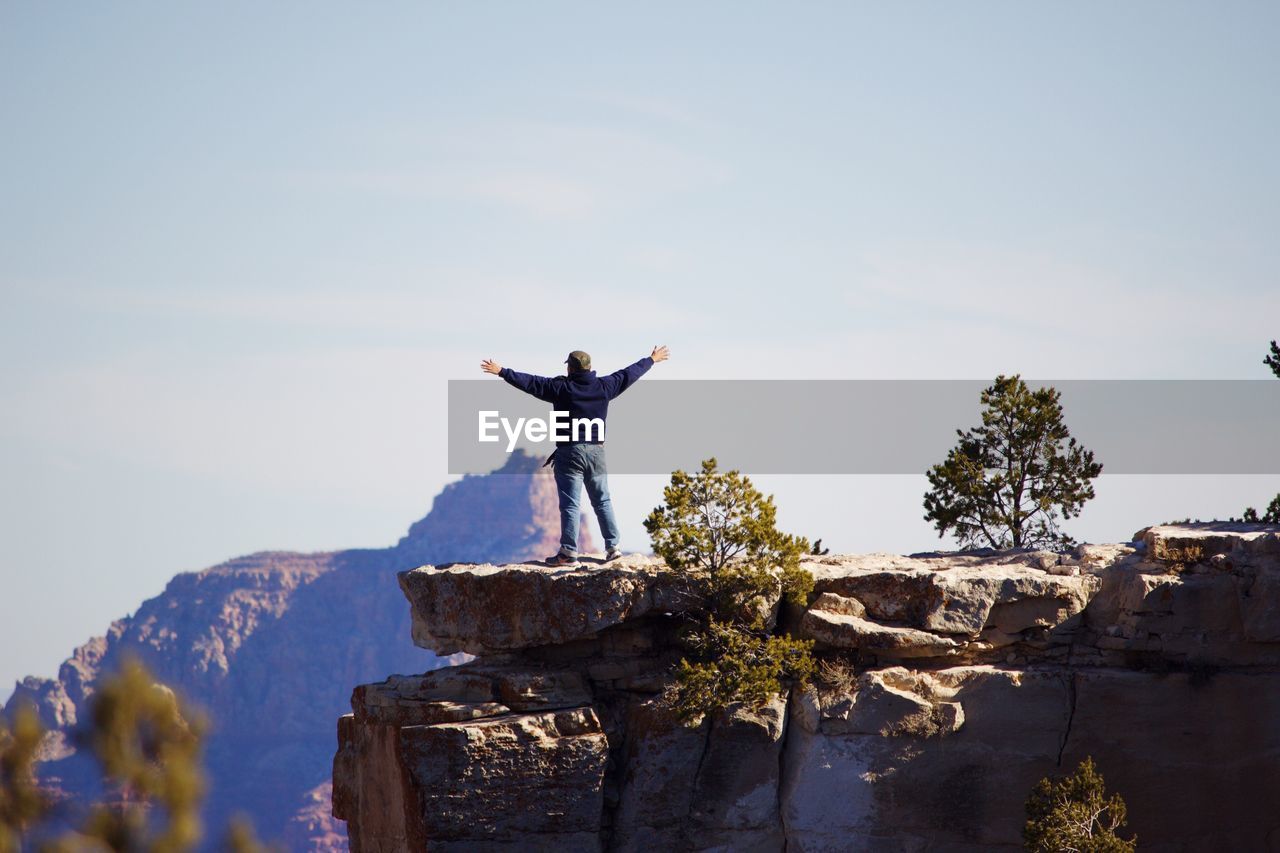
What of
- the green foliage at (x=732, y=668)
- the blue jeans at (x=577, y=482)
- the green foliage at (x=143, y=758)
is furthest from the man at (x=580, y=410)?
the green foliage at (x=143, y=758)

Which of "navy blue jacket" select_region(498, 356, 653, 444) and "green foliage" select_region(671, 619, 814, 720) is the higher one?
"navy blue jacket" select_region(498, 356, 653, 444)

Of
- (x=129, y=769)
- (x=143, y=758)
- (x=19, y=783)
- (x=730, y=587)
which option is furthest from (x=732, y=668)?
(x=19, y=783)

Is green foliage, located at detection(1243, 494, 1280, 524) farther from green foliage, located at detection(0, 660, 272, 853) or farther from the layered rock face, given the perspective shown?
green foliage, located at detection(0, 660, 272, 853)

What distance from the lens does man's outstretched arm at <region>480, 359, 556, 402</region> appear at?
2891cm

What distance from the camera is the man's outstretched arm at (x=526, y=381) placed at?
28.9 metres

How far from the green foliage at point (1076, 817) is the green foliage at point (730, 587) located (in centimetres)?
529

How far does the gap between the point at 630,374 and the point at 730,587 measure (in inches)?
194

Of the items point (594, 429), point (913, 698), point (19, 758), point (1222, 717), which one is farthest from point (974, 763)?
point (19, 758)

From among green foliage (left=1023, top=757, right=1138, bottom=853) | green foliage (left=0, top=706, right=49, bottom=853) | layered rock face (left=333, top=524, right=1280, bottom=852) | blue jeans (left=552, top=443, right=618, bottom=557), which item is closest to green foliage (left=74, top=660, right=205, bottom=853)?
green foliage (left=0, top=706, right=49, bottom=853)

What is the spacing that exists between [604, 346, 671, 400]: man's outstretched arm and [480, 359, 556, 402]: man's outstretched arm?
123cm

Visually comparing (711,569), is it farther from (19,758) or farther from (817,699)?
(19,758)

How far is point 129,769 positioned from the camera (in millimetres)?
22875

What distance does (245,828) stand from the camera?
24484 mm

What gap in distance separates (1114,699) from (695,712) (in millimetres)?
8959
